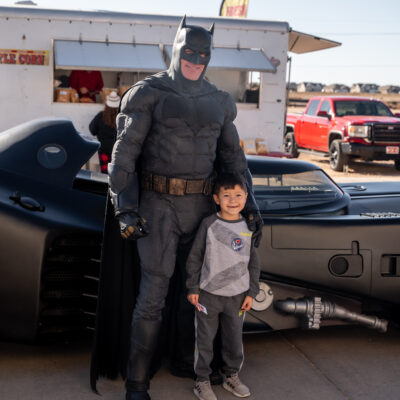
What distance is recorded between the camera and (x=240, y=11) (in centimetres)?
1909

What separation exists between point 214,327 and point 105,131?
6.13 metres

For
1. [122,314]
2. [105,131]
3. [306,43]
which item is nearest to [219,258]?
[122,314]

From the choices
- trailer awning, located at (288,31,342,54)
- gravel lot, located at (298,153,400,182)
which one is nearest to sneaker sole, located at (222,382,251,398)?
trailer awning, located at (288,31,342,54)

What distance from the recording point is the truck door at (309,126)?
15.9 metres

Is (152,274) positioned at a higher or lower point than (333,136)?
lower

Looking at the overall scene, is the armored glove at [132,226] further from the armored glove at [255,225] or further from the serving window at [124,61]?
the serving window at [124,61]

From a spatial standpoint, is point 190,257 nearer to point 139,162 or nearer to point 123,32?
point 139,162

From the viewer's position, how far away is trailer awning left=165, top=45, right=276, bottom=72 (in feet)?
34.0

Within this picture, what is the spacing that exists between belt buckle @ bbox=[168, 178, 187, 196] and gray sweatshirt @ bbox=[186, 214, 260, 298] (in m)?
0.19

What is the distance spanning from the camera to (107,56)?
32.7 feet

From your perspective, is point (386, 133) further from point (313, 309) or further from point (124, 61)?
point (313, 309)

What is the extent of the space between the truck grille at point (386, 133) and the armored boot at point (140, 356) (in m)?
11.9

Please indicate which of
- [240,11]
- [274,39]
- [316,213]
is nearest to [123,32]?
[274,39]

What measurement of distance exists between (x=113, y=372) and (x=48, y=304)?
479mm
